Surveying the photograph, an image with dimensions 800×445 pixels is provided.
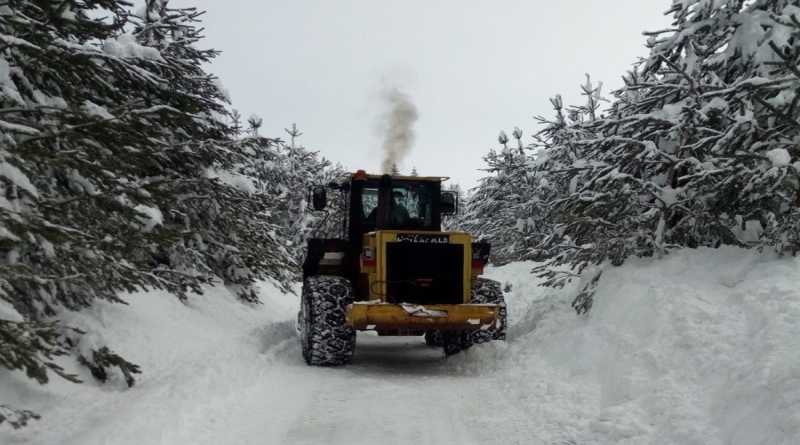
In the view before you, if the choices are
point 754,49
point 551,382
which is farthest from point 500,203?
point 551,382

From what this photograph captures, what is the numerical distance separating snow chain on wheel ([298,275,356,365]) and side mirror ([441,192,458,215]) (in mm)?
2213

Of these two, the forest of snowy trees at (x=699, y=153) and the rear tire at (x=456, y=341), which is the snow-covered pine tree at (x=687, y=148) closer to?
the forest of snowy trees at (x=699, y=153)

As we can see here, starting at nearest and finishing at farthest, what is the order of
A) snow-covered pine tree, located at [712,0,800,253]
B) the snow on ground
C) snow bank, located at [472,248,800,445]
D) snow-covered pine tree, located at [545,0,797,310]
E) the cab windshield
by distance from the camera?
snow bank, located at [472,248,800,445], the snow on ground, snow-covered pine tree, located at [712,0,800,253], snow-covered pine tree, located at [545,0,797,310], the cab windshield

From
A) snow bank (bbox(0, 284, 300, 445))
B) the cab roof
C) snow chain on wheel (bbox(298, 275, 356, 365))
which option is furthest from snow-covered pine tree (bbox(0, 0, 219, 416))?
the cab roof

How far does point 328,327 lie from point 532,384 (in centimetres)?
305

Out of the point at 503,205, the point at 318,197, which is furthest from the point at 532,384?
the point at 503,205

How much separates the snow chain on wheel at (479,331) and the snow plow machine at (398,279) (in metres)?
0.01

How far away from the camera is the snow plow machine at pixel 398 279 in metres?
8.63

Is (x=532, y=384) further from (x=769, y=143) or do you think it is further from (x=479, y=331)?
(x=769, y=143)

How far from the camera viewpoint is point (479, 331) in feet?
31.6

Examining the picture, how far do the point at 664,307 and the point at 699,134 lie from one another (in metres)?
3.24

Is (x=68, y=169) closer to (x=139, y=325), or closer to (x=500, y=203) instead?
(x=139, y=325)

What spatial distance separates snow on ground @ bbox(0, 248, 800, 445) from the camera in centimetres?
486

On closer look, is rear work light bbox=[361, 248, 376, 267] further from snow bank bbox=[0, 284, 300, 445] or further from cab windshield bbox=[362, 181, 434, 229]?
snow bank bbox=[0, 284, 300, 445]
